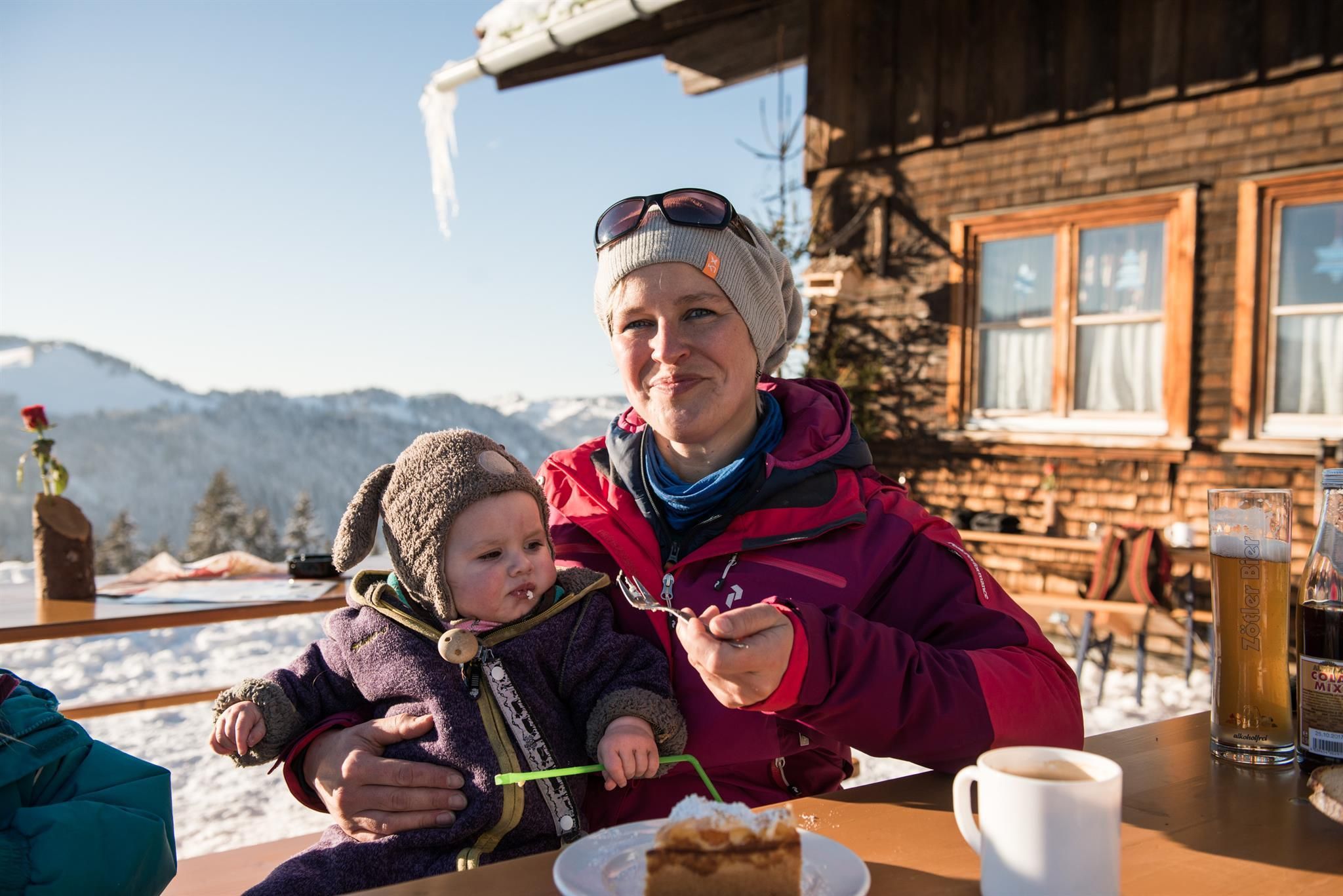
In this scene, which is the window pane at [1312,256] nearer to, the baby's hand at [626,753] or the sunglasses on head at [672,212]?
the sunglasses on head at [672,212]

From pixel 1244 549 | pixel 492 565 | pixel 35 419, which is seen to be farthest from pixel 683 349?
pixel 35 419

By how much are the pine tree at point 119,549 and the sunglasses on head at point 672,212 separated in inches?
428

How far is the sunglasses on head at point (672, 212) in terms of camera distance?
1947 millimetres

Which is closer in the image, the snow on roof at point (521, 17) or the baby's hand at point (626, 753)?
the baby's hand at point (626, 753)

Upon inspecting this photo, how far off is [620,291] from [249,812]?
351 centimetres

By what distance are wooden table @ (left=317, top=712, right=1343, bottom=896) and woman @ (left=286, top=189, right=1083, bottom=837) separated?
0.14 metres

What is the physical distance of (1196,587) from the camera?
21.1ft

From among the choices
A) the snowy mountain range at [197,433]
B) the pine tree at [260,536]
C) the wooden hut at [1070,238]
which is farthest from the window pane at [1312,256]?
the pine tree at [260,536]

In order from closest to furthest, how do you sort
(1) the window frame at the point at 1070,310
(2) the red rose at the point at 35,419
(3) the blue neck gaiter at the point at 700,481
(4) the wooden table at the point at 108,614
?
(3) the blue neck gaiter at the point at 700,481, (4) the wooden table at the point at 108,614, (2) the red rose at the point at 35,419, (1) the window frame at the point at 1070,310

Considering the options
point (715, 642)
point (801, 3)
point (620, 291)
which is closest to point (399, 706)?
point (715, 642)

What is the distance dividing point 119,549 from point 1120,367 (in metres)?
11.0

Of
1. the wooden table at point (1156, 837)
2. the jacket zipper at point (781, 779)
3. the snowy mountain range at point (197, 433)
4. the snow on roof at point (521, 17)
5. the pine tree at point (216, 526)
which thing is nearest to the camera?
the wooden table at point (1156, 837)

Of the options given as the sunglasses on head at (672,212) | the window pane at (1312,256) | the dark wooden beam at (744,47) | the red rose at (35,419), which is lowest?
the red rose at (35,419)

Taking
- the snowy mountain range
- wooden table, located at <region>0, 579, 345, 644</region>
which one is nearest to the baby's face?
wooden table, located at <region>0, 579, 345, 644</region>
